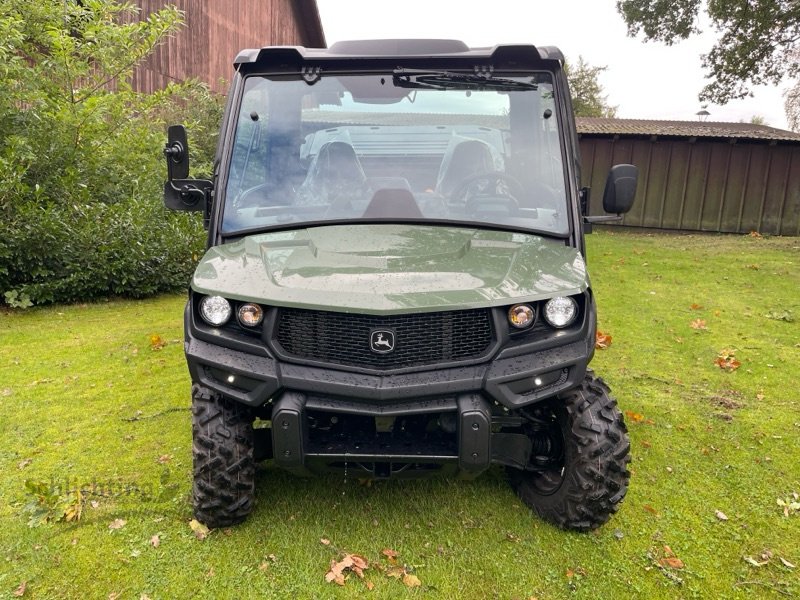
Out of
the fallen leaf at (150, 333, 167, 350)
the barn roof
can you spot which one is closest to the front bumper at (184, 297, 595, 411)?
the fallen leaf at (150, 333, 167, 350)

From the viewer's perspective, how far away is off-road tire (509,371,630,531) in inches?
111

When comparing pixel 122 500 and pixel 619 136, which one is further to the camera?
pixel 619 136

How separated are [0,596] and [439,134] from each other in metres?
2.96

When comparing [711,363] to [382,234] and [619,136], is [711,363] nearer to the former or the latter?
[382,234]

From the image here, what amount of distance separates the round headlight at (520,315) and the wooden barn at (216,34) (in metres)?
12.0

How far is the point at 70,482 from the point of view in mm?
3496

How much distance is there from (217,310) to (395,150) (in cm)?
136

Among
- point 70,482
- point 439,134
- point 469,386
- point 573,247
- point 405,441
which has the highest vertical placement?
point 439,134

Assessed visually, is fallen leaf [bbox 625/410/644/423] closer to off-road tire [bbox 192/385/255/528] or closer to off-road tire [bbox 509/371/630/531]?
off-road tire [bbox 509/371/630/531]

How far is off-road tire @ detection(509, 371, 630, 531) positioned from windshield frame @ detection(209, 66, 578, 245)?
2.66ft

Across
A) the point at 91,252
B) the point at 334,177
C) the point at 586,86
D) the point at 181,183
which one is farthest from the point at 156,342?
the point at 586,86

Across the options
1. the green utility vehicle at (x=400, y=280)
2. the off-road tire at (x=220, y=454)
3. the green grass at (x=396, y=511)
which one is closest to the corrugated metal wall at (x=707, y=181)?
the green grass at (x=396, y=511)

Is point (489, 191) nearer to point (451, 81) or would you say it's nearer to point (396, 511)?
point (451, 81)

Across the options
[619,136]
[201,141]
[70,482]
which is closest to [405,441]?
[70,482]
